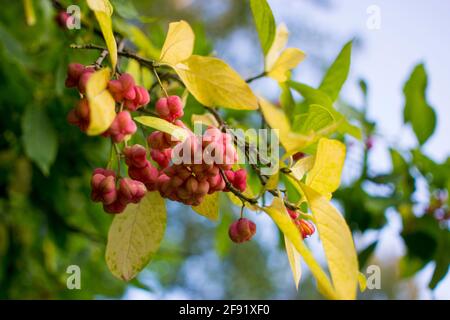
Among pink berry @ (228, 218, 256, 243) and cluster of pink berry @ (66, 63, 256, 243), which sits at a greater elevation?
cluster of pink berry @ (66, 63, 256, 243)

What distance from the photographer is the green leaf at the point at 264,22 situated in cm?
62

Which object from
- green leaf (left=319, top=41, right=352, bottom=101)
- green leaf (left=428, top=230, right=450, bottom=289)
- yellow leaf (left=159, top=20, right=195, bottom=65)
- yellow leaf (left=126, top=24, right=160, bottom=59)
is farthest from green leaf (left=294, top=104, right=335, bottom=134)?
green leaf (left=428, top=230, right=450, bottom=289)

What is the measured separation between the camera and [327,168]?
0.52 meters

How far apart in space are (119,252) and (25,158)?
→ 767 millimetres

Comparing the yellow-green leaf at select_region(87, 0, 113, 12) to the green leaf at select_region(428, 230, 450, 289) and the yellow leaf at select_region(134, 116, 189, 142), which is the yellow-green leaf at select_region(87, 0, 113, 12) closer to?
the yellow leaf at select_region(134, 116, 189, 142)

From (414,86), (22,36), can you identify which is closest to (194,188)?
(414,86)

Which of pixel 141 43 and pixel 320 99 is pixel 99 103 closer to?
pixel 320 99

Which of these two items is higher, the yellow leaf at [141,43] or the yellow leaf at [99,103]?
the yellow leaf at [141,43]

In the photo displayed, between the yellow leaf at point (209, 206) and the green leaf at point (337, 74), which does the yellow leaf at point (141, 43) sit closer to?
the green leaf at point (337, 74)

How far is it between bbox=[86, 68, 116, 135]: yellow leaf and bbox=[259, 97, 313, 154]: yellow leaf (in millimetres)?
111

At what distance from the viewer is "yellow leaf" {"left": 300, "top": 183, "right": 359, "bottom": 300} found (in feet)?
1.41

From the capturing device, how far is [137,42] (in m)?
1.02

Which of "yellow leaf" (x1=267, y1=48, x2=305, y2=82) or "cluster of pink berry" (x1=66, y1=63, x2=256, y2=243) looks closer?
"cluster of pink berry" (x1=66, y1=63, x2=256, y2=243)

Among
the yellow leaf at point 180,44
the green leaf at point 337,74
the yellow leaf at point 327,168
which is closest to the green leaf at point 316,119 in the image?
the yellow leaf at point 327,168
